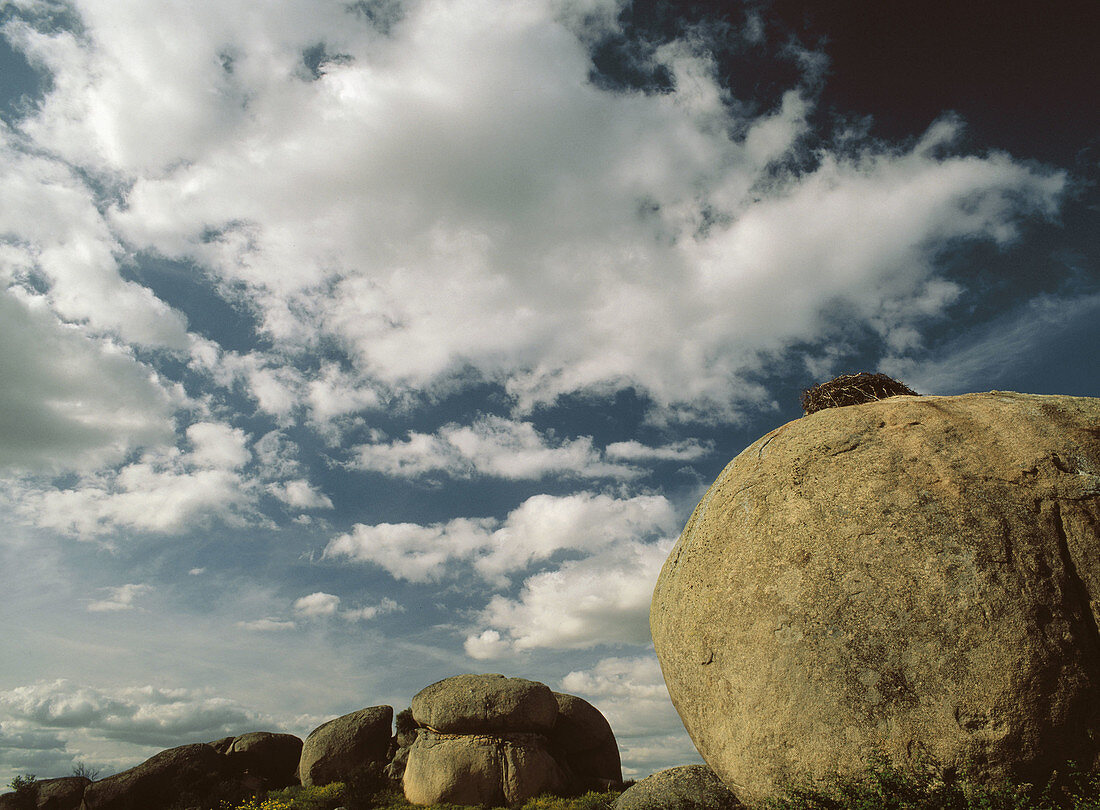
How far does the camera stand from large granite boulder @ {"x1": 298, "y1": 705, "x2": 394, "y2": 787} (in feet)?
70.2

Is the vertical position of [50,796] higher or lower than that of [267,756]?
lower

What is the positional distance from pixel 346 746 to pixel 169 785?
536 cm

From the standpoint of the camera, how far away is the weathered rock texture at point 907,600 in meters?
6.25

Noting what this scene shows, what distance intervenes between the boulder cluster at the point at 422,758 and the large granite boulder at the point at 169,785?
1.2 inches

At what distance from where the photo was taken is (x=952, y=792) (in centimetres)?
622

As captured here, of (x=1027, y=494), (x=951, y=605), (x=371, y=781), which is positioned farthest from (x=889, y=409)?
(x=371, y=781)

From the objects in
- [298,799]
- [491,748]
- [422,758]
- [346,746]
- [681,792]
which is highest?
[346,746]

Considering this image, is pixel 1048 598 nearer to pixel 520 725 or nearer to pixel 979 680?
pixel 979 680

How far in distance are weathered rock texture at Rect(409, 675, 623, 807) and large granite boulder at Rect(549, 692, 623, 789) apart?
0.13 ft

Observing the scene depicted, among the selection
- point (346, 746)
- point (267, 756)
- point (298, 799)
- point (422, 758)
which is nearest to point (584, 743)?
point (422, 758)

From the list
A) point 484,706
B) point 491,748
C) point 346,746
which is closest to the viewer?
point 491,748

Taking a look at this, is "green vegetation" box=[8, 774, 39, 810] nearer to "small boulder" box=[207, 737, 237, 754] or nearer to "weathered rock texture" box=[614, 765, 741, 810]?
"small boulder" box=[207, 737, 237, 754]

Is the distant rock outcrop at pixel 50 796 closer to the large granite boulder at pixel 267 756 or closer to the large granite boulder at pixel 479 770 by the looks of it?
the large granite boulder at pixel 267 756

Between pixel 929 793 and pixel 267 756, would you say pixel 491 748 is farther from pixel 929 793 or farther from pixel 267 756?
pixel 929 793
